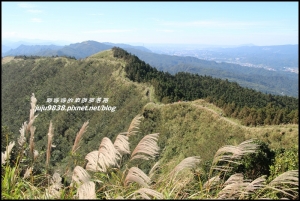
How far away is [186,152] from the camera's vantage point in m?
23.5

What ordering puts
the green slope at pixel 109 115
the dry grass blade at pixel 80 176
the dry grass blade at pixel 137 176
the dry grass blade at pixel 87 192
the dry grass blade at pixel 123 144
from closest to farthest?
the dry grass blade at pixel 87 192
the dry grass blade at pixel 137 176
the dry grass blade at pixel 80 176
the dry grass blade at pixel 123 144
the green slope at pixel 109 115

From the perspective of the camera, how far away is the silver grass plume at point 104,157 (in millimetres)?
2619

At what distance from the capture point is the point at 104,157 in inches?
108

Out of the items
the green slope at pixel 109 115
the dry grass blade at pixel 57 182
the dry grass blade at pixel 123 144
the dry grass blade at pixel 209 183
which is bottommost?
the green slope at pixel 109 115

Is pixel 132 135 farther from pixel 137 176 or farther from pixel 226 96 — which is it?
pixel 226 96

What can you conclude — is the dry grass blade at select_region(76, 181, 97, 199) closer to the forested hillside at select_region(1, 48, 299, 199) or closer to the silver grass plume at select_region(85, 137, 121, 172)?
the forested hillside at select_region(1, 48, 299, 199)

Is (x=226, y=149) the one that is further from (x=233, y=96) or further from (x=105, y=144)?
(x=233, y=96)

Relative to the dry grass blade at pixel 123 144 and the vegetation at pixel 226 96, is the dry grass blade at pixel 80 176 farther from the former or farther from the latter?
the vegetation at pixel 226 96

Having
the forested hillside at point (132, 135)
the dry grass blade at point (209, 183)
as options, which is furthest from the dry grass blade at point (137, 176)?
the dry grass blade at point (209, 183)

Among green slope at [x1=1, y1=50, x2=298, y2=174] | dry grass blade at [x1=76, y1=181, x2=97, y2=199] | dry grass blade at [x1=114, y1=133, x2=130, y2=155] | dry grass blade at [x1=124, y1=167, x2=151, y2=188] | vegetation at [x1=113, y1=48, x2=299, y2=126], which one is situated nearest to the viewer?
dry grass blade at [x1=76, y1=181, x2=97, y2=199]

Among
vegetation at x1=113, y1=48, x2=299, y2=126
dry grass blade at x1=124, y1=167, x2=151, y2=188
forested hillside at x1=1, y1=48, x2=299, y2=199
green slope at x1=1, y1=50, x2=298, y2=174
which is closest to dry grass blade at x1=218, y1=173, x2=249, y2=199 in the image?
forested hillside at x1=1, y1=48, x2=299, y2=199

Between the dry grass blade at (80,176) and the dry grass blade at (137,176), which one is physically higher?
the dry grass blade at (137,176)

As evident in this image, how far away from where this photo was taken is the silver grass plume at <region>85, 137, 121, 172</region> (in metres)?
2.62

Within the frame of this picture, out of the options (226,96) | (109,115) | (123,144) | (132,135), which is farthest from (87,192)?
(226,96)
